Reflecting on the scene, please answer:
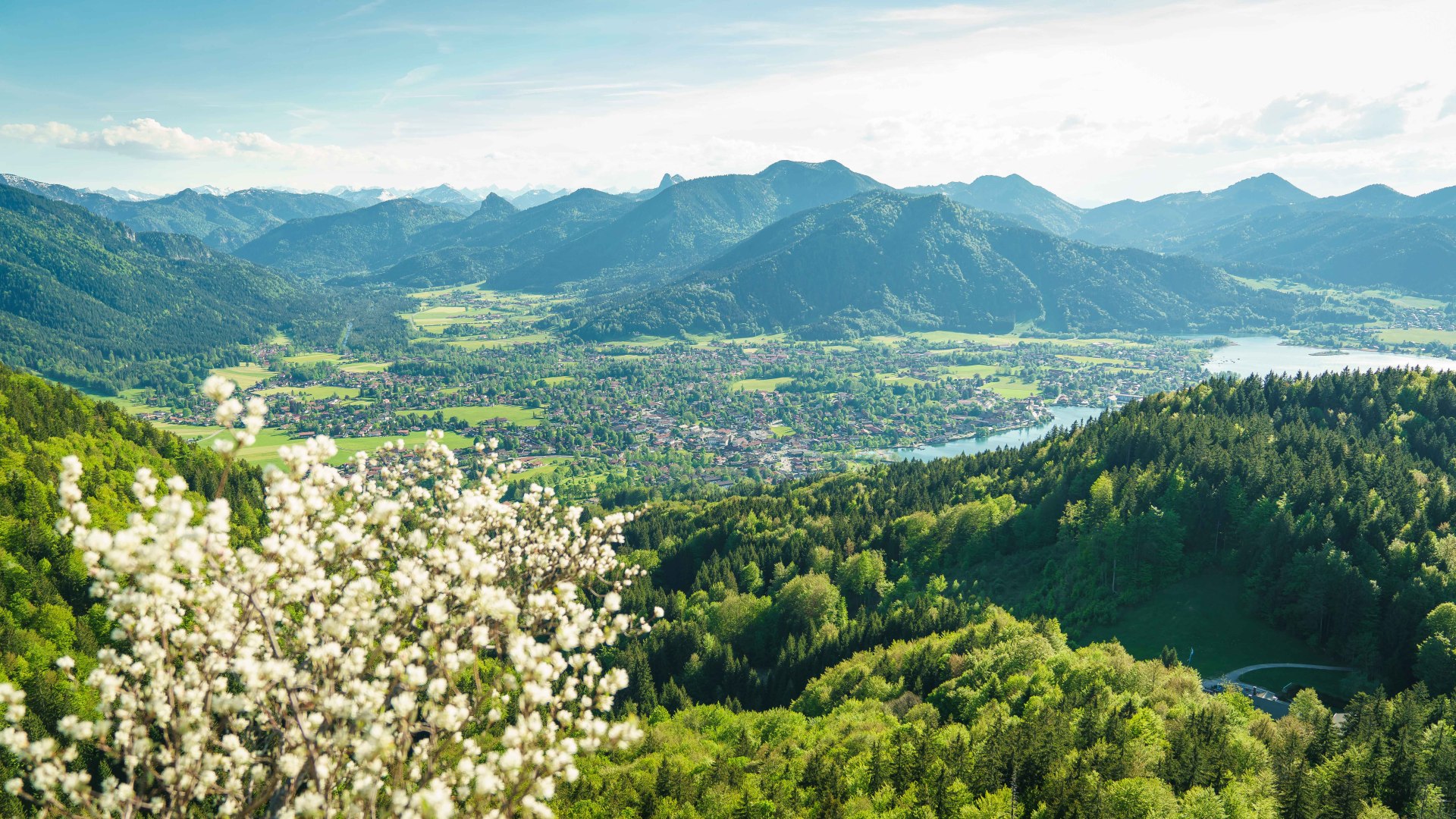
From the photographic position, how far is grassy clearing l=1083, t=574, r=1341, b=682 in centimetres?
7544

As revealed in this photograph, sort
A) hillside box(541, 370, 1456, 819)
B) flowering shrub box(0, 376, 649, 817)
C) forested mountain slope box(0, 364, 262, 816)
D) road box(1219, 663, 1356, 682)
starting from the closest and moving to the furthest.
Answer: flowering shrub box(0, 376, 649, 817) < hillside box(541, 370, 1456, 819) < forested mountain slope box(0, 364, 262, 816) < road box(1219, 663, 1356, 682)

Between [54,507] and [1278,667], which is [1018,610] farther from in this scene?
[54,507]

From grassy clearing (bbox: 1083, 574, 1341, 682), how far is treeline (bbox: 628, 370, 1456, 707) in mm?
1395

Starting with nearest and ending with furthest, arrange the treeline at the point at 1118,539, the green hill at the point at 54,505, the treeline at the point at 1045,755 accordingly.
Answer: the treeline at the point at 1045,755, the green hill at the point at 54,505, the treeline at the point at 1118,539

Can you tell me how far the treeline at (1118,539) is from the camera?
77438 millimetres

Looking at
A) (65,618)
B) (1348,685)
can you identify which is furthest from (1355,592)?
(65,618)

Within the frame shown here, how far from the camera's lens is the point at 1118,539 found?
94000 millimetres

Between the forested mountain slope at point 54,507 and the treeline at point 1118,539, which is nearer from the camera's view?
the forested mountain slope at point 54,507

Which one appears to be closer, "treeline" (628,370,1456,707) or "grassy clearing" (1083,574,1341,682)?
"grassy clearing" (1083,574,1341,682)

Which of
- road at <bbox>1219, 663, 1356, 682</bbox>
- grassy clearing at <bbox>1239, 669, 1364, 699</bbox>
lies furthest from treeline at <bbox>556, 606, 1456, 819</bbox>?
road at <bbox>1219, 663, 1356, 682</bbox>

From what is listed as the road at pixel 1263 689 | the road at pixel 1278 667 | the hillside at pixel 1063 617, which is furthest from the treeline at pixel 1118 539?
the road at pixel 1263 689

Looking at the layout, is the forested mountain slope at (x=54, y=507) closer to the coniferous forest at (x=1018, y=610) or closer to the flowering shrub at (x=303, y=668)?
the coniferous forest at (x=1018, y=610)

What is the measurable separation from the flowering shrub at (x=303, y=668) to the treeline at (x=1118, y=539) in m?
75.3

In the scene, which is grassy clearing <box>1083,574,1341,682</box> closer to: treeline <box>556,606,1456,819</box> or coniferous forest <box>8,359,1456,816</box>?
coniferous forest <box>8,359,1456,816</box>
